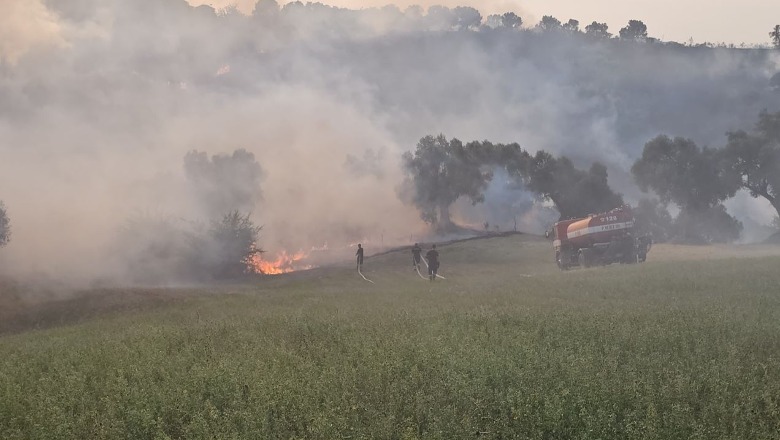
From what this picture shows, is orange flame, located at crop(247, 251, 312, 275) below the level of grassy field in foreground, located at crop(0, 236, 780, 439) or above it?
above

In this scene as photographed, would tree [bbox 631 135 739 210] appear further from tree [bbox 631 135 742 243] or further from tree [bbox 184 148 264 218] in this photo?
tree [bbox 184 148 264 218]

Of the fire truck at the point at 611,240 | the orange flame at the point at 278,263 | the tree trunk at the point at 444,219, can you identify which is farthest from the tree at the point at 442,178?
the fire truck at the point at 611,240

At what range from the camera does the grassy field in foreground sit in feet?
26.8

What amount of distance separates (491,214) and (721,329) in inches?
5519

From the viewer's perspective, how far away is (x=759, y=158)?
279ft

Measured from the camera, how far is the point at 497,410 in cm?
876

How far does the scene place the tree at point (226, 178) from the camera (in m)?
81.3

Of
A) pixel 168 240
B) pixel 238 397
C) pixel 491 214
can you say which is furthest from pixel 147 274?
pixel 491 214

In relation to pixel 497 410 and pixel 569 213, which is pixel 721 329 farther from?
pixel 569 213

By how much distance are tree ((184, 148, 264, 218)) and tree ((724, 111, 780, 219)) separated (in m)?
66.9

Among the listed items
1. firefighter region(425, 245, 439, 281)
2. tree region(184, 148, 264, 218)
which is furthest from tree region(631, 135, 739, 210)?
firefighter region(425, 245, 439, 281)

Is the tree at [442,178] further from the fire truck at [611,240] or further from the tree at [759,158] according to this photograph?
the fire truck at [611,240]

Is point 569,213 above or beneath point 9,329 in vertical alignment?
above

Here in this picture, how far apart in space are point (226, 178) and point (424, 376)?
257ft
